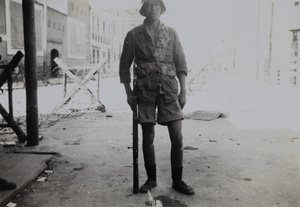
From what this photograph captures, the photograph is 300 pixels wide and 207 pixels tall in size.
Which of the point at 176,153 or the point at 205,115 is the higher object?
the point at 176,153

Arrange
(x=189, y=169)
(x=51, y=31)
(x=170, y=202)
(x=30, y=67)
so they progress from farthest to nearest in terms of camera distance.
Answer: (x=51, y=31)
(x=30, y=67)
(x=189, y=169)
(x=170, y=202)

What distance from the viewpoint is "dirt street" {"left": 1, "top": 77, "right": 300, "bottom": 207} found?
3.29 metres

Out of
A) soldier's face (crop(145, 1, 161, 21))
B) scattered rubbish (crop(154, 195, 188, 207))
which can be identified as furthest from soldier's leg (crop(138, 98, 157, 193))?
soldier's face (crop(145, 1, 161, 21))

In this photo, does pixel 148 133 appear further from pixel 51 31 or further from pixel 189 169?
pixel 51 31

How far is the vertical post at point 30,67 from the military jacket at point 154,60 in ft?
7.48

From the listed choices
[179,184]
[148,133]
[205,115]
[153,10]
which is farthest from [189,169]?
[205,115]

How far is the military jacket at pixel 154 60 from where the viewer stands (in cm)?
337

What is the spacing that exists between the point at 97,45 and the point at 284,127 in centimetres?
3351

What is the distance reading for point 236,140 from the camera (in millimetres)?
5938

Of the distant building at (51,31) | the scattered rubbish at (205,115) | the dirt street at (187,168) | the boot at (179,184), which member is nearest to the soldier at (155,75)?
the boot at (179,184)

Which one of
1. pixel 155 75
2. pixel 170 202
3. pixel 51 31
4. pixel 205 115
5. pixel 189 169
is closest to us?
pixel 170 202

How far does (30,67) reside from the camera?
5.23 m

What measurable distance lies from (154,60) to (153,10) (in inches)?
19.5

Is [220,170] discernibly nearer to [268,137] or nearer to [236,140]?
[236,140]
